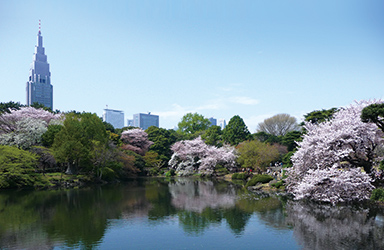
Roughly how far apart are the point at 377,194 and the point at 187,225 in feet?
48.8

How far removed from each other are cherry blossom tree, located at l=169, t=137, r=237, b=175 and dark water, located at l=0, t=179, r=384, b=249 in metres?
28.5

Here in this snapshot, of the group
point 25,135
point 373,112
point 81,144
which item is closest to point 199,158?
point 81,144

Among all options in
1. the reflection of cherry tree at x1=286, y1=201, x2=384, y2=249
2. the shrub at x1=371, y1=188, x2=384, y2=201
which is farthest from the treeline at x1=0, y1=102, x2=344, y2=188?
the reflection of cherry tree at x1=286, y1=201, x2=384, y2=249

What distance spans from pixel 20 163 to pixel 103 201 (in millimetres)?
13619

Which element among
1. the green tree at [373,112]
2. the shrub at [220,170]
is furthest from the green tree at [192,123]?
the green tree at [373,112]

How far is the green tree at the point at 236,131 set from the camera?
66250mm

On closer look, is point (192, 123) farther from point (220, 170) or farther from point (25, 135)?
point (25, 135)

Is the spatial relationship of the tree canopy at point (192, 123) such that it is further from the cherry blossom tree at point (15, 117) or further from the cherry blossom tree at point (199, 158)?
the cherry blossom tree at point (15, 117)

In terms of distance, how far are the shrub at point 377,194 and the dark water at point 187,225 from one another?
1.99m

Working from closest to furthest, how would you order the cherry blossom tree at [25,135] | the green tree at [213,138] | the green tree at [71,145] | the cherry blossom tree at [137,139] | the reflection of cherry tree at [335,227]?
the reflection of cherry tree at [335,227], the green tree at [71,145], the cherry blossom tree at [25,135], the cherry blossom tree at [137,139], the green tree at [213,138]

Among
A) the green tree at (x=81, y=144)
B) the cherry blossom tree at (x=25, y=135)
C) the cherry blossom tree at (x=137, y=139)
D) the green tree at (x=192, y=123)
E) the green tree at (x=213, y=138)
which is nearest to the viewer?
the green tree at (x=81, y=144)

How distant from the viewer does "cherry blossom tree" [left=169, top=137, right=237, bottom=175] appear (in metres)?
53.8

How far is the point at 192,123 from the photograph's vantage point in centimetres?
8625

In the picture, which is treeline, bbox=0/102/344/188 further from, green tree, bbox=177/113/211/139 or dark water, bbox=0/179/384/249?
green tree, bbox=177/113/211/139
